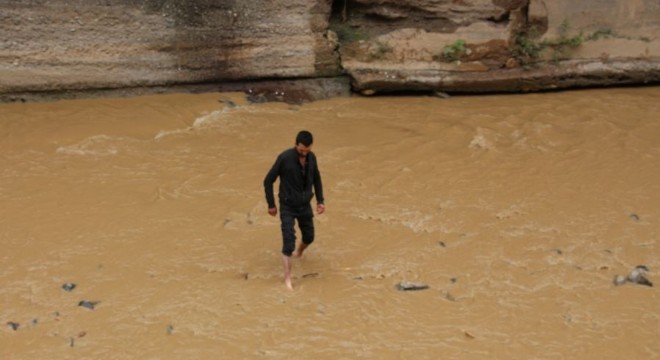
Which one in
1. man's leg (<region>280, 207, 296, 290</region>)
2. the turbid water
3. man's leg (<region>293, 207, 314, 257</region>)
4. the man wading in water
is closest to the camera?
the turbid water

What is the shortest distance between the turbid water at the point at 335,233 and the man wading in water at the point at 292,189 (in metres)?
0.41

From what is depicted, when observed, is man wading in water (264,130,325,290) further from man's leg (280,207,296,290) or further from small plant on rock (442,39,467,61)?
small plant on rock (442,39,467,61)

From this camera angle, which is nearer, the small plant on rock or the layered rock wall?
the layered rock wall

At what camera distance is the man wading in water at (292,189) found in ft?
16.1

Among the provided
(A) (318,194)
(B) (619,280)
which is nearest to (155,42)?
(A) (318,194)

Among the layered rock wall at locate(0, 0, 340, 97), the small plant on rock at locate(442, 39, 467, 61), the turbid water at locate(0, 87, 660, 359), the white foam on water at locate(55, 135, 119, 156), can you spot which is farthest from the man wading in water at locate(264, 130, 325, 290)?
the small plant on rock at locate(442, 39, 467, 61)

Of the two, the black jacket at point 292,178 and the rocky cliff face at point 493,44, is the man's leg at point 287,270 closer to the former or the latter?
the black jacket at point 292,178

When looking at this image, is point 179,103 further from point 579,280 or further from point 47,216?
point 579,280

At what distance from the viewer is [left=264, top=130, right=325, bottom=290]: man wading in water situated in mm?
4902

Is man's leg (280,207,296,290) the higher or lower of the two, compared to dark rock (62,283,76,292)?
→ higher

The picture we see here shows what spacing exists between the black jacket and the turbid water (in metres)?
0.66

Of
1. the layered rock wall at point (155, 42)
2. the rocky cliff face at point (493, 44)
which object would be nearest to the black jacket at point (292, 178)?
the layered rock wall at point (155, 42)

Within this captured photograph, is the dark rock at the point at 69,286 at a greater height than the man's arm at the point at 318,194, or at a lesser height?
lesser

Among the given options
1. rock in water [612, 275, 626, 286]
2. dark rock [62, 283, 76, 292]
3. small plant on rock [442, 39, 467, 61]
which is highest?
small plant on rock [442, 39, 467, 61]
